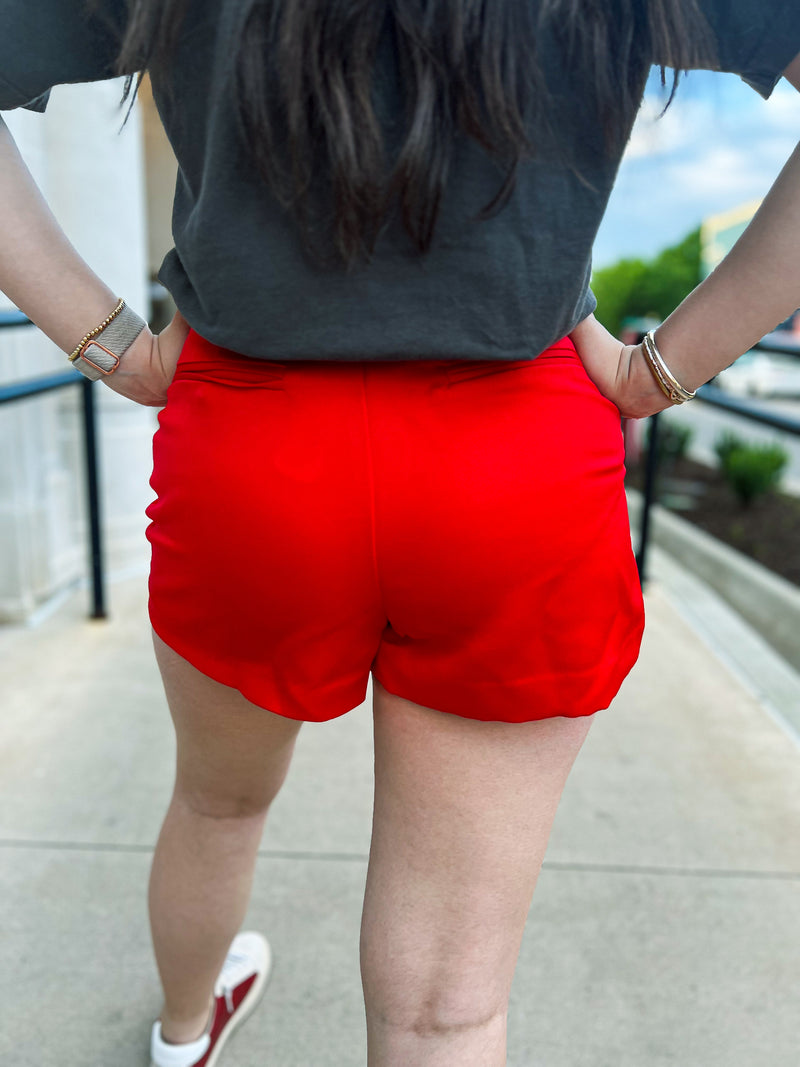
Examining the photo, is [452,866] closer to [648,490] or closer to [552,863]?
[552,863]

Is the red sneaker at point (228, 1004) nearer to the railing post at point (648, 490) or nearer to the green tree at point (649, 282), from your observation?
the railing post at point (648, 490)

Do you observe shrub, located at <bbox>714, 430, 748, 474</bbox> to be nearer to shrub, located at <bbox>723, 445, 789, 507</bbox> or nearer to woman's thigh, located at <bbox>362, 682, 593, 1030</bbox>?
shrub, located at <bbox>723, 445, 789, 507</bbox>

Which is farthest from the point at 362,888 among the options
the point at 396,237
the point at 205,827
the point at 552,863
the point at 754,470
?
the point at 754,470

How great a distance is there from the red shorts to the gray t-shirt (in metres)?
0.04

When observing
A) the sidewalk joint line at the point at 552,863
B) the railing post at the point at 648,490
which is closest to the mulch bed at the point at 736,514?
the railing post at the point at 648,490

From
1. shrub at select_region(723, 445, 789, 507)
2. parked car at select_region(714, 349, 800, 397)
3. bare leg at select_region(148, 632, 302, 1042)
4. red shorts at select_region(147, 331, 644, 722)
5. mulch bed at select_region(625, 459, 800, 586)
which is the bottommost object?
parked car at select_region(714, 349, 800, 397)

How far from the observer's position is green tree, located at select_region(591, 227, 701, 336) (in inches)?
1606

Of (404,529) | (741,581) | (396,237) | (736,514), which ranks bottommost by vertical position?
(736,514)

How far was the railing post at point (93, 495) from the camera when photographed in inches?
126

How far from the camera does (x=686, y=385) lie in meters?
1.04

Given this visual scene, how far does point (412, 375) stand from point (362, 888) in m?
1.49

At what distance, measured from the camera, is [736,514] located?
636cm

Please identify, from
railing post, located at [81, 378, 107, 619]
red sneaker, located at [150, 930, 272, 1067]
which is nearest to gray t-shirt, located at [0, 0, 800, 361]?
red sneaker, located at [150, 930, 272, 1067]

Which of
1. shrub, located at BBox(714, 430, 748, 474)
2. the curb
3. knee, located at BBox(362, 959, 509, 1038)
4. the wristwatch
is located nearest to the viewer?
knee, located at BBox(362, 959, 509, 1038)
